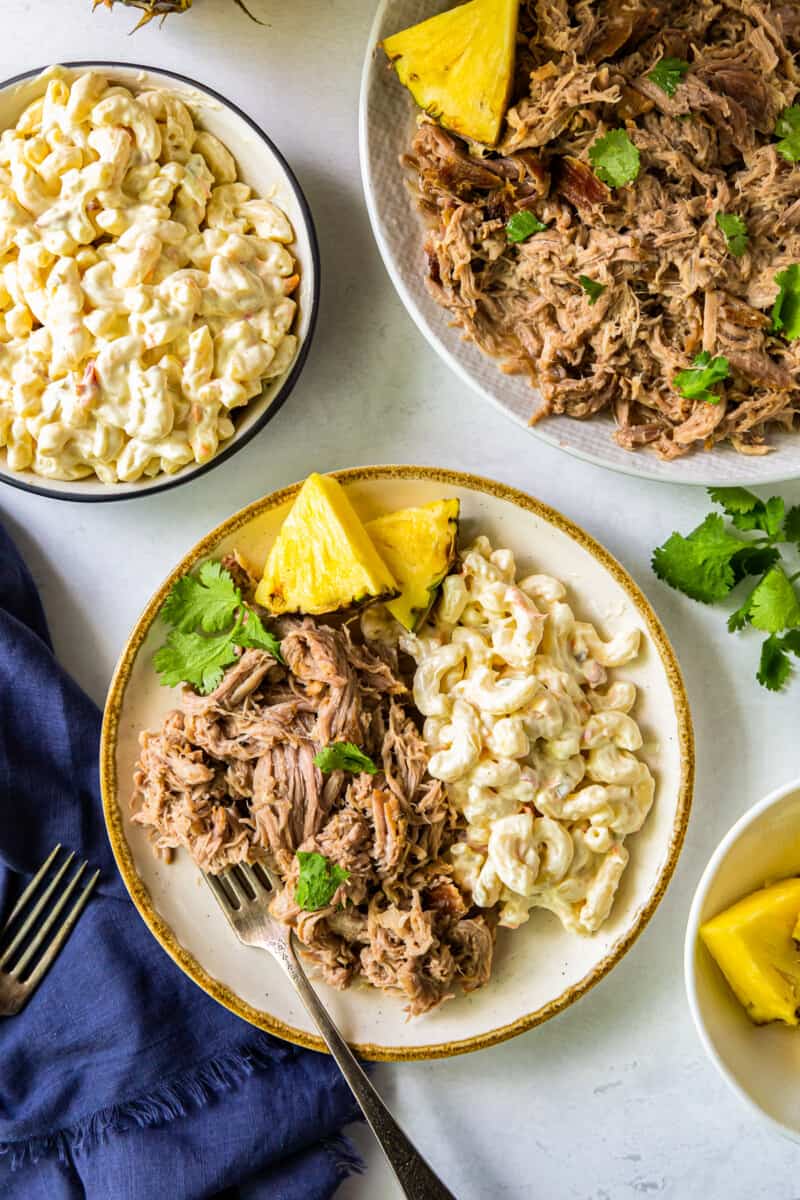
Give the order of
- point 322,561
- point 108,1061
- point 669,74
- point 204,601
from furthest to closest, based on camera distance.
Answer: point 108,1061 → point 204,601 → point 322,561 → point 669,74

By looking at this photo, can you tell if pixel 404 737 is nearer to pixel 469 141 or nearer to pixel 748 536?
pixel 748 536

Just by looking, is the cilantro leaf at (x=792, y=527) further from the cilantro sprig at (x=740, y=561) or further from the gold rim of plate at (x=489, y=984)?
the gold rim of plate at (x=489, y=984)

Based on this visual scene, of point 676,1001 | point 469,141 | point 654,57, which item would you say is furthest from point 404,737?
point 654,57

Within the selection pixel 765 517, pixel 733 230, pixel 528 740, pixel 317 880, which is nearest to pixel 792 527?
pixel 765 517

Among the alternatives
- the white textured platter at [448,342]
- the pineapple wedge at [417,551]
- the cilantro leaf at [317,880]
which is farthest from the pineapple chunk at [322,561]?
the cilantro leaf at [317,880]

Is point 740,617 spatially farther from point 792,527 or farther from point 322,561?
point 322,561

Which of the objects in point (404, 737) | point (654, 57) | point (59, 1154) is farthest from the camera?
point (59, 1154)

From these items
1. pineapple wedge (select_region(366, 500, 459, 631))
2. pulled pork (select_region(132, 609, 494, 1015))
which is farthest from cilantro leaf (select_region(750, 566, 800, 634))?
pulled pork (select_region(132, 609, 494, 1015))

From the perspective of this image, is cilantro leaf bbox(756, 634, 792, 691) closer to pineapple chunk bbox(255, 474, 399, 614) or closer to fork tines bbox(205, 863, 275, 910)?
pineapple chunk bbox(255, 474, 399, 614)
